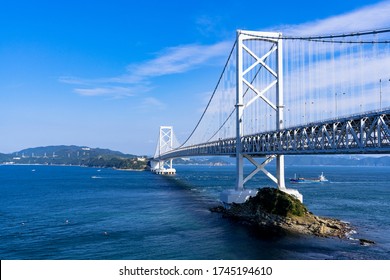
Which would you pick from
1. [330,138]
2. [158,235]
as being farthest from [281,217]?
[158,235]

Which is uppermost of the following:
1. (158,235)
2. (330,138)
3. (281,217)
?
(330,138)

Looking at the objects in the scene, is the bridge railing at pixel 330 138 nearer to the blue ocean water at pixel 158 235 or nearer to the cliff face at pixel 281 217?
the cliff face at pixel 281 217

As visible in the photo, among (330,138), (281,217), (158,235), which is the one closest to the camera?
(330,138)

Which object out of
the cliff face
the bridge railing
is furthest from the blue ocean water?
the bridge railing

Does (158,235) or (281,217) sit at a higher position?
(281,217)

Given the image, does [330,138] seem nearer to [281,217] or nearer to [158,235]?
[281,217]

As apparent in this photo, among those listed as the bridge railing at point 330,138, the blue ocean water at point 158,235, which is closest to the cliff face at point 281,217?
the blue ocean water at point 158,235

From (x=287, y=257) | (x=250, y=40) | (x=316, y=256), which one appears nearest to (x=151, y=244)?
(x=287, y=257)

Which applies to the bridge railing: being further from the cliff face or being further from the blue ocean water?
the blue ocean water

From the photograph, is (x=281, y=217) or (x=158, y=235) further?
(x=281, y=217)
